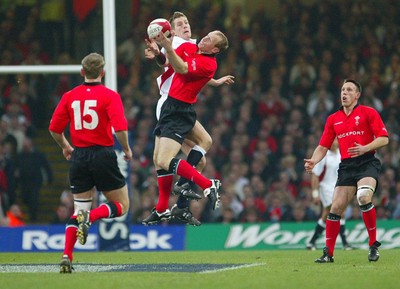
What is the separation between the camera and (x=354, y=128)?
40.4 feet

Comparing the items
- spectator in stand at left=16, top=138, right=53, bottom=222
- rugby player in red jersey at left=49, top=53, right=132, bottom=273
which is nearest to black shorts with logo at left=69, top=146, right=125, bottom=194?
rugby player in red jersey at left=49, top=53, right=132, bottom=273

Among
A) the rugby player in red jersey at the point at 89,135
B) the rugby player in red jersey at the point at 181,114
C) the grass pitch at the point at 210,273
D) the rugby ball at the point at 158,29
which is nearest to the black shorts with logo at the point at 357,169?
the grass pitch at the point at 210,273

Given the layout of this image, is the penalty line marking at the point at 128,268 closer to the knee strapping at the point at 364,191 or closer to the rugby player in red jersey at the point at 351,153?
the rugby player in red jersey at the point at 351,153

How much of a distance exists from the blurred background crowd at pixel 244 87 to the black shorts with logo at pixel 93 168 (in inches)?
334

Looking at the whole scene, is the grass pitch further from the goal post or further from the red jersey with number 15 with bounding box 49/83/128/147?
the goal post

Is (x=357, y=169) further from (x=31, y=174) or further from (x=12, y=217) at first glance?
(x=31, y=174)

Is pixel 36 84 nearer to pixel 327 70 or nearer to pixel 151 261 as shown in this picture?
pixel 327 70

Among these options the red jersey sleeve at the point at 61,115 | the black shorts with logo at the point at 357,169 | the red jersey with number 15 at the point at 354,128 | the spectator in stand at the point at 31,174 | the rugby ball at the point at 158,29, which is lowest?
the spectator in stand at the point at 31,174

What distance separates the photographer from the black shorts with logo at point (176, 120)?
472 inches

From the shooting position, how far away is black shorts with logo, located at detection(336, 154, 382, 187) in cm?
1230

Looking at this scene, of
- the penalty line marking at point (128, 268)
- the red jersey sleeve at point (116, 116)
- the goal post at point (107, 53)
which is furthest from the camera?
the goal post at point (107, 53)

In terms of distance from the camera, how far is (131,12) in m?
22.8

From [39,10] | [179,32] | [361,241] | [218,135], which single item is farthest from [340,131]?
[39,10]

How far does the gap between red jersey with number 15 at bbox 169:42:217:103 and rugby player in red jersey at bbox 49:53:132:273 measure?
1.36 metres
